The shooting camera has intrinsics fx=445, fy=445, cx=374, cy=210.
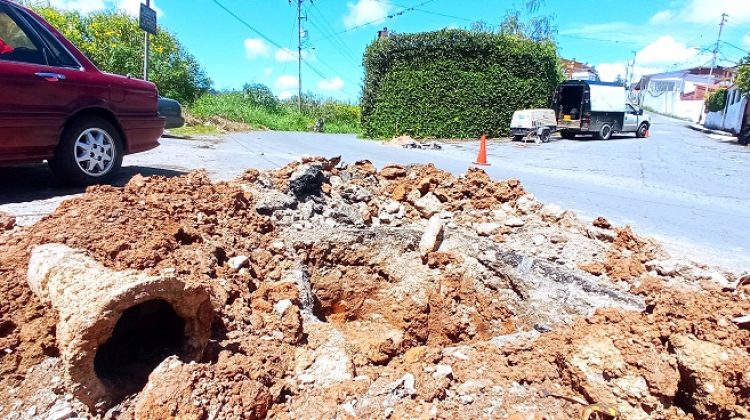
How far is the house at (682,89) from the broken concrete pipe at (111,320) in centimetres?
4901

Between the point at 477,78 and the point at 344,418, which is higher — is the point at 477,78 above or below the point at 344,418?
Result: above

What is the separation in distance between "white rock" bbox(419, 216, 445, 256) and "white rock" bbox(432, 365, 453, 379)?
67.4 inches

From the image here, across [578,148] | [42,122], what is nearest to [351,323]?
[42,122]

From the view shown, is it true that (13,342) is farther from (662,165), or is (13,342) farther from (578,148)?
(578,148)

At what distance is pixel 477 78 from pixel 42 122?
57.3 ft

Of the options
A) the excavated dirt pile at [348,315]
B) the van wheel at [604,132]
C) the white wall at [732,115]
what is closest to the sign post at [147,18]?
the excavated dirt pile at [348,315]

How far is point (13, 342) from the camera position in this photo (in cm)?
216

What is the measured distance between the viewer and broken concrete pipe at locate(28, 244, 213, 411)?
1915mm

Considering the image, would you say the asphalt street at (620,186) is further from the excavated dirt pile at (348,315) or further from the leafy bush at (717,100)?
the leafy bush at (717,100)

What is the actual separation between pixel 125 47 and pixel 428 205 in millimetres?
18728

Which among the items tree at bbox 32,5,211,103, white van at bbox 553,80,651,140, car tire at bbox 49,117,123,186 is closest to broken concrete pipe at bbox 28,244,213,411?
car tire at bbox 49,117,123,186

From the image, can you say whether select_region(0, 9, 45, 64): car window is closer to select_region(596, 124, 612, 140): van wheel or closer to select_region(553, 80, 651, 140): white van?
select_region(553, 80, 651, 140): white van

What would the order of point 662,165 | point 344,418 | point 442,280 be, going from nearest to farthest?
1. point 344,418
2. point 442,280
3. point 662,165

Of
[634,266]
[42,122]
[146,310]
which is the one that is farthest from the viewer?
[42,122]
